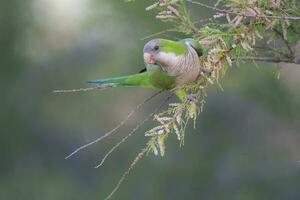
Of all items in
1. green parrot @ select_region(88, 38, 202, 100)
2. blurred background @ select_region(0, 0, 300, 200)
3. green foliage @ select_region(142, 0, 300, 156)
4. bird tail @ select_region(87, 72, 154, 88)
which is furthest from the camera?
blurred background @ select_region(0, 0, 300, 200)

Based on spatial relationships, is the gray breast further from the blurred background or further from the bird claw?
the blurred background

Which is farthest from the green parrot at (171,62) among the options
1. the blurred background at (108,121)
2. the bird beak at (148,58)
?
the blurred background at (108,121)

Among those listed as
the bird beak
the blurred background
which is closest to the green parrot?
the bird beak

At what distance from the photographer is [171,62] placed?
47.4 inches

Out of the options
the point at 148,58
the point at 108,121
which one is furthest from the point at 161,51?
A: the point at 108,121

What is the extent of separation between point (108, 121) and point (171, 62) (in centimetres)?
256

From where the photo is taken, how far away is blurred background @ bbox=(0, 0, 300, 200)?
3.55 m

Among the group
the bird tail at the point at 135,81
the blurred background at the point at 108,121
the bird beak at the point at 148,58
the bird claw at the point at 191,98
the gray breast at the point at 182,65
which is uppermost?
the bird beak at the point at 148,58

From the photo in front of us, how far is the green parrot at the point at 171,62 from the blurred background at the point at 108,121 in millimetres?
2126

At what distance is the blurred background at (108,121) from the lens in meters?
3.55

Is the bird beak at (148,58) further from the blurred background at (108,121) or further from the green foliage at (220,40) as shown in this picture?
the blurred background at (108,121)

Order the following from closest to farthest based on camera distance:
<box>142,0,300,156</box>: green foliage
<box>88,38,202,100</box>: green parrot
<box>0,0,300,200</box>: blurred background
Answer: <box>142,0,300,156</box>: green foliage < <box>88,38,202,100</box>: green parrot < <box>0,0,300,200</box>: blurred background

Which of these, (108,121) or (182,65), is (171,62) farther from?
(108,121)

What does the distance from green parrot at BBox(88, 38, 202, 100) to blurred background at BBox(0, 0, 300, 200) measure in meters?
2.13
